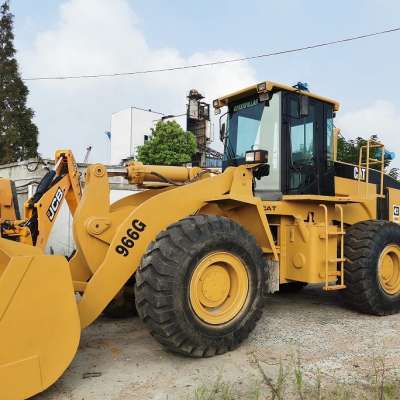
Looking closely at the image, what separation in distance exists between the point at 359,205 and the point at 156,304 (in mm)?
3671

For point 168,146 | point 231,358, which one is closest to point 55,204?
point 231,358

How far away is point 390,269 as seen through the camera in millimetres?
5746

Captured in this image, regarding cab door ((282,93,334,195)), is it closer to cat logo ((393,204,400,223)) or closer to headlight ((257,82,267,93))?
headlight ((257,82,267,93))

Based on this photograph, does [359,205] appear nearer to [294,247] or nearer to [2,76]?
[294,247]

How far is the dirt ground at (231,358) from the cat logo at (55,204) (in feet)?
4.40

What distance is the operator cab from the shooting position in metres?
5.37

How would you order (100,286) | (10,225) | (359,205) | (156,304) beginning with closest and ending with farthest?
1. (156,304)
2. (100,286)
3. (10,225)
4. (359,205)

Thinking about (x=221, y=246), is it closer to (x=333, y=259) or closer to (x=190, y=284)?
(x=190, y=284)

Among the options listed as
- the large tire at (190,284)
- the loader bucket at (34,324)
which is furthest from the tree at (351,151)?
the loader bucket at (34,324)

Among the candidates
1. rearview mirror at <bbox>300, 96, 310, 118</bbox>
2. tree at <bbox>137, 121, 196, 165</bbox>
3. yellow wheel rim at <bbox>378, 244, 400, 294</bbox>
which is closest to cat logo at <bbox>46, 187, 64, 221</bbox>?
rearview mirror at <bbox>300, 96, 310, 118</bbox>

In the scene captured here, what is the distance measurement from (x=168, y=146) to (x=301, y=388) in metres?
27.7

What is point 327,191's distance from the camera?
575cm

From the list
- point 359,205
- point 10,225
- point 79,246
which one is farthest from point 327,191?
point 10,225

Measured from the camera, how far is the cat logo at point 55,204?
524cm
